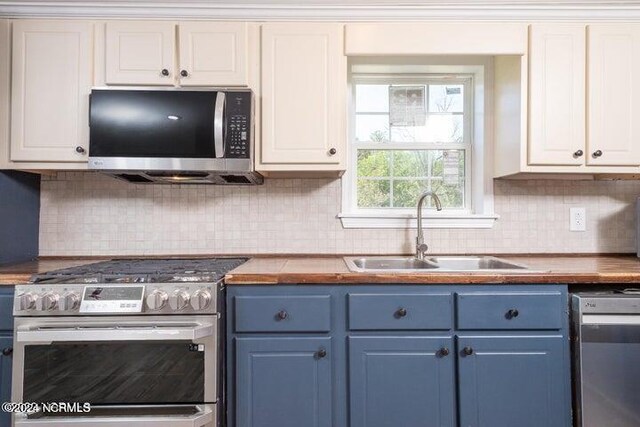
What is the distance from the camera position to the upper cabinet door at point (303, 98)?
185cm

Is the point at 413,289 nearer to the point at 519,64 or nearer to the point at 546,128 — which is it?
the point at 546,128

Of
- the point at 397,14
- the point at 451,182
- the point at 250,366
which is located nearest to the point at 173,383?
the point at 250,366

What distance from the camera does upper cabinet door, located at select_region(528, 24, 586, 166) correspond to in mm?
1855

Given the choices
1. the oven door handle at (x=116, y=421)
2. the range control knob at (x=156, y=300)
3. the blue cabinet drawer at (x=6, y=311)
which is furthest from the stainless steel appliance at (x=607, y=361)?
the blue cabinet drawer at (x=6, y=311)

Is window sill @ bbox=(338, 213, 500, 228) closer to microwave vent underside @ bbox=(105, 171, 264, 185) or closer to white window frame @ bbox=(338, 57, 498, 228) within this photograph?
white window frame @ bbox=(338, 57, 498, 228)

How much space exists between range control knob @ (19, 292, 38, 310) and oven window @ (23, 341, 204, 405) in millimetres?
163

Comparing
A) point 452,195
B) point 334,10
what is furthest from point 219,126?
point 452,195

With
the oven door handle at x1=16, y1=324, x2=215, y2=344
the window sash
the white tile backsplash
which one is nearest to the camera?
the oven door handle at x1=16, y1=324, x2=215, y2=344

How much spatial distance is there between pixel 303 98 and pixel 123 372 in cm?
141

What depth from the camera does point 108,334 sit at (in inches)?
56.1

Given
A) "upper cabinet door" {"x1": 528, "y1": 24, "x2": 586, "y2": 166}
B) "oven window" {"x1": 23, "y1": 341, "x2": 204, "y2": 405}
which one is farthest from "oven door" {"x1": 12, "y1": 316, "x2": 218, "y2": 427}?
"upper cabinet door" {"x1": 528, "y1": 24, "x2": 586, "y2": 166}

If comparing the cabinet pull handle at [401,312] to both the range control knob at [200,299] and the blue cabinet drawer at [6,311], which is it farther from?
the blue cabinet drawer at [6,311]

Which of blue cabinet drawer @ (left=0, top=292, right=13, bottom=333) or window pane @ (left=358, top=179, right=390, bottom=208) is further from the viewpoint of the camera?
window pane @ (left=358, top=179, right=390, bottom=208)

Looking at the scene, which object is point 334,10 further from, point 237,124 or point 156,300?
point 156,300
